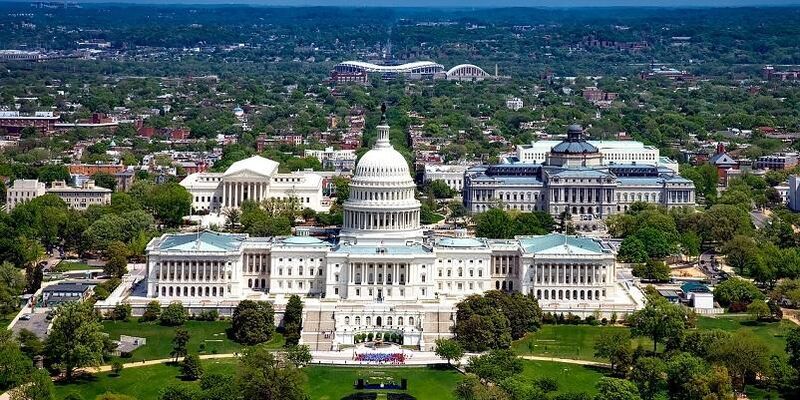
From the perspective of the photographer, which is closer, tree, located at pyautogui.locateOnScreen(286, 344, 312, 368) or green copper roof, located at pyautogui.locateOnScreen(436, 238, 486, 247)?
tree, located at pyautogui.locateOnScreen(286, 344, 312, 368)

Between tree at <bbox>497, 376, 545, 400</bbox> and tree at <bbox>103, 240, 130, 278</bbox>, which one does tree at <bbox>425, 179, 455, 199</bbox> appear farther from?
tree at <bbox>497, 376, 545, 400</bbox>

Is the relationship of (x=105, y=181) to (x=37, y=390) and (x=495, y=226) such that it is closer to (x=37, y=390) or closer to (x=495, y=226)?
(x=495, y=226)

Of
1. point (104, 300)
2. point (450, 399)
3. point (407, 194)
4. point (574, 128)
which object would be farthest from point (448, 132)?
point (450, 399)

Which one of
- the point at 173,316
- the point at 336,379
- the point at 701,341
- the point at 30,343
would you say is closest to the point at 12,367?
the point at 30,343

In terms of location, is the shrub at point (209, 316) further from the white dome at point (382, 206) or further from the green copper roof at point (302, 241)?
the white dome at point (382, 206)

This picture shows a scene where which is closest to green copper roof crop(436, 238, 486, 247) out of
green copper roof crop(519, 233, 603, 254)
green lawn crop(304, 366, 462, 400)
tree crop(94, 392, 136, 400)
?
green copper roof crop(519, 233, 603, 254)

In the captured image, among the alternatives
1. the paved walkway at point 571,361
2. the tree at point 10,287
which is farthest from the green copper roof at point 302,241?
the paved walkway at point 571,361
